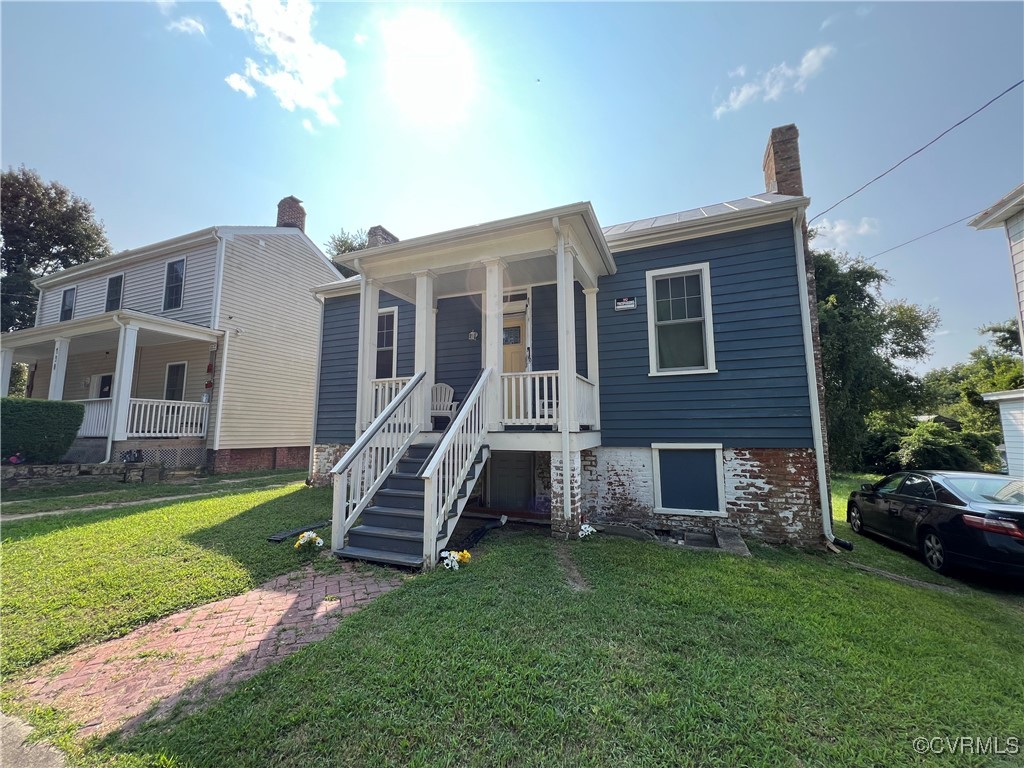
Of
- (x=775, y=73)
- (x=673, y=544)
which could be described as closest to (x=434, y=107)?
(x=775, y=73)

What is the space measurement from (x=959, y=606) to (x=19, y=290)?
36.4 m

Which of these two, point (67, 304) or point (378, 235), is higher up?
point (378, 235)

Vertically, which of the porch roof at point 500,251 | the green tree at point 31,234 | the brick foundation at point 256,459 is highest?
the green tree at point 31,234

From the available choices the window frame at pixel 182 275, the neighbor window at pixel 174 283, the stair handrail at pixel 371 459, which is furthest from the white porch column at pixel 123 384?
the stair handrail at pixel 371 459

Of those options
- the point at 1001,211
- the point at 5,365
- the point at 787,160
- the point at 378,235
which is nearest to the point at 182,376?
the point at 5,365

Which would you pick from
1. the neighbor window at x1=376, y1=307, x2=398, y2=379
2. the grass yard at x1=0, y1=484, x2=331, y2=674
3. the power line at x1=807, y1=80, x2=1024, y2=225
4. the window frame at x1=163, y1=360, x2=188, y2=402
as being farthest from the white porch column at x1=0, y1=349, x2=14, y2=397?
the power line at x1=807, y1=80, x2=1024, y2=225

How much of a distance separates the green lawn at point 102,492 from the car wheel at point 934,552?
12.4 meters

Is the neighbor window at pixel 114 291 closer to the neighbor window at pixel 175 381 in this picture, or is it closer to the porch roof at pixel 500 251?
the neighbor window at pixel 175 381

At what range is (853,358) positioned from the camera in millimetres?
14695

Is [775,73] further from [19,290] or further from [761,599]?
[19,290]

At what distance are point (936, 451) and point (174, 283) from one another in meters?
26.3

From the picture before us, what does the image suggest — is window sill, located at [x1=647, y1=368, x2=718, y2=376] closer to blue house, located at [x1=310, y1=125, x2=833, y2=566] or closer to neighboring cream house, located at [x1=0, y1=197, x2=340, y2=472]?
blue house, located at [x1=310, y1=125, x2=833, y2=566]

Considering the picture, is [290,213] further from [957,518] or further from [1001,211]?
[1001,211]

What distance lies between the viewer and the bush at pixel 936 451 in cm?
1375
